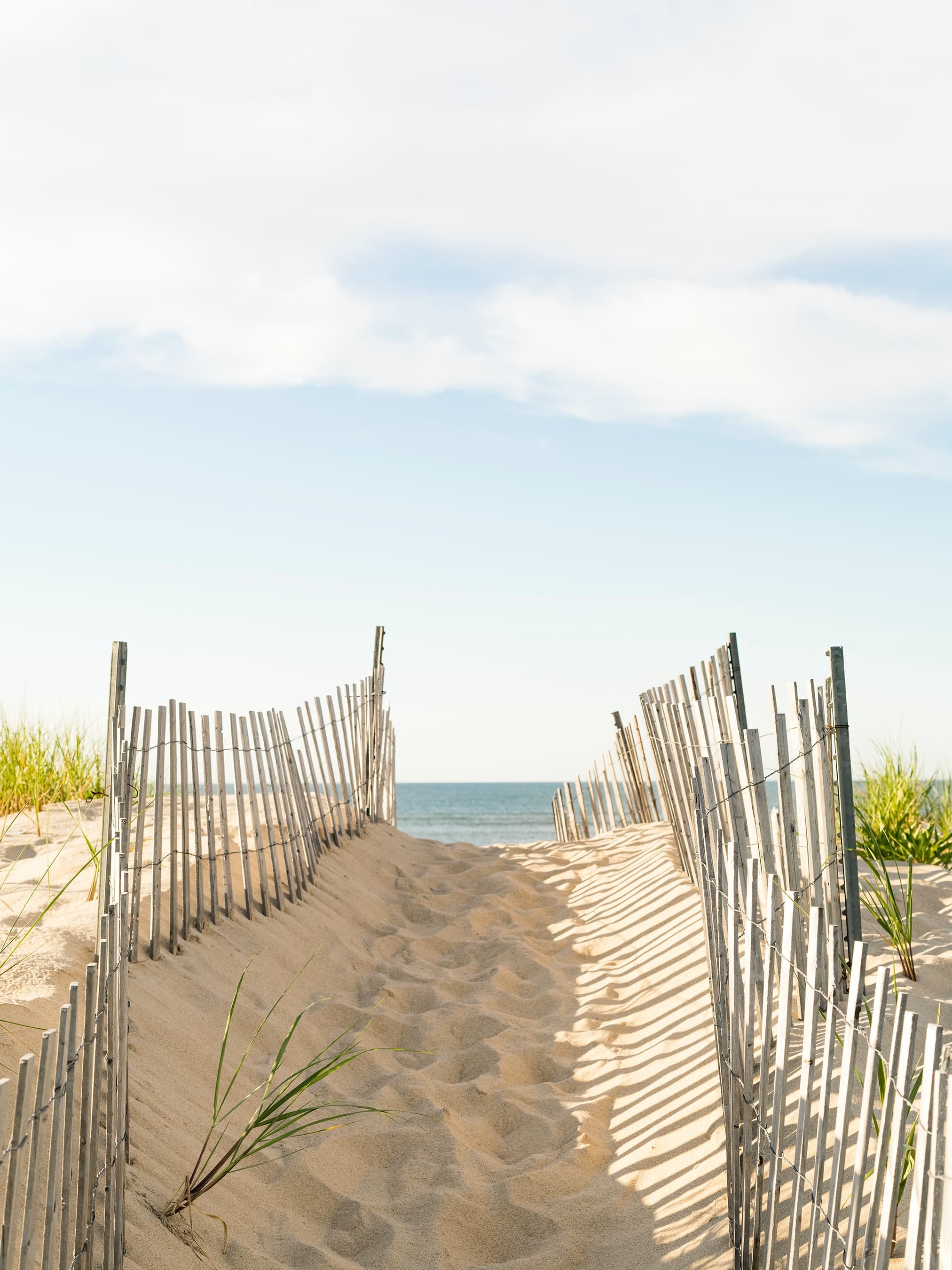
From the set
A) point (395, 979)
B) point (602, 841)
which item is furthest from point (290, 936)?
point (602, 841)

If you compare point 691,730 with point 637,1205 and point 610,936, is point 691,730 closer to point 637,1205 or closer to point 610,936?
point 610,936

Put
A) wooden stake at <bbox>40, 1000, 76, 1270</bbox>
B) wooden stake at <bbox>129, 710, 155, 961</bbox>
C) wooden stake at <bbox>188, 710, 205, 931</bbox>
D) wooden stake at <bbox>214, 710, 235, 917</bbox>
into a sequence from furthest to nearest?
wooden stake at <bbox>214, 710, 235, 917</bbox>
wooden stake at <bbox>188, 710, 205, 931</bbox>
wooden stake at <bbox>129, 710, 155, 961</bbox>
wooden stake at <bbox>40, 1000, 76, 1270</bbox>

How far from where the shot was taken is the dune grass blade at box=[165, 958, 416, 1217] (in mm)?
2377

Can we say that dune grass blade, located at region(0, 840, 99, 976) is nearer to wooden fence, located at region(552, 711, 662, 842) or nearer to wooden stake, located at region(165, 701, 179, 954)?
wooden stake, located at region(165, 701, 179, 954)

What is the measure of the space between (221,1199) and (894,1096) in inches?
71.2

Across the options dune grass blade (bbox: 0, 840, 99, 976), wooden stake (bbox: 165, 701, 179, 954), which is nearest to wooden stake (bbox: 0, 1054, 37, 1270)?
dune grass blade (bbox: 0, 840, 99, 976)

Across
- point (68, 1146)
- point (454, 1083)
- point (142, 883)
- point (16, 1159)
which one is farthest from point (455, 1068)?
point (16, 1159)

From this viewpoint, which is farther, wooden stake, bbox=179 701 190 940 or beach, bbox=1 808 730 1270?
wooden stake, bbox=179 701 190 940

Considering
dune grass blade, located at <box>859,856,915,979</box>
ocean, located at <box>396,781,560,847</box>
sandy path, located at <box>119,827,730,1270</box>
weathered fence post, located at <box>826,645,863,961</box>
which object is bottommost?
ocean, located at <box>396,781,560,847</box>

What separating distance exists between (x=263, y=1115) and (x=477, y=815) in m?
34.7

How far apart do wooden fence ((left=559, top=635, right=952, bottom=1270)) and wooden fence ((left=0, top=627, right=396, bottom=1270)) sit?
128cm

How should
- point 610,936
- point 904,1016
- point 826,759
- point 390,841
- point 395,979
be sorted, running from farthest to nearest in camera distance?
point 390,841, point 610,936, point 395,979, point 826,759, point 904,1016

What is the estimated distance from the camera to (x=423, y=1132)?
3.17 m

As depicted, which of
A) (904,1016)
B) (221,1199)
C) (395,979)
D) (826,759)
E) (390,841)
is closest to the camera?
(904,1016)
